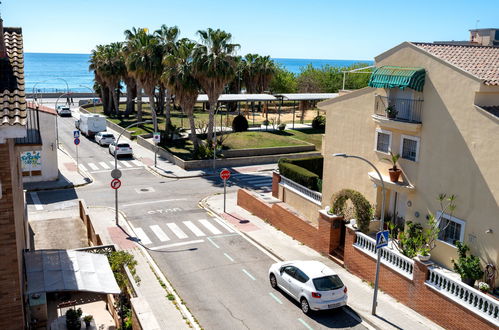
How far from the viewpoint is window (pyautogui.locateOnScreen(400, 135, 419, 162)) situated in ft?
70.9

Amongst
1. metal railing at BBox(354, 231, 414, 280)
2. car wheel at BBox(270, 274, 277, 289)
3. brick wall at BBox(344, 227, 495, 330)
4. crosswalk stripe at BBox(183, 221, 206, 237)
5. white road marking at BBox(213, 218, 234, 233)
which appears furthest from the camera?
white road marking at BBox(213, 218, 234, 233)

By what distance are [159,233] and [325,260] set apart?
372 inches

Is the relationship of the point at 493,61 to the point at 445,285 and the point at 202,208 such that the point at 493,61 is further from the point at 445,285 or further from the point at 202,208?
the point at 202,208

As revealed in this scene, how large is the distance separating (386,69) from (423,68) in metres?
2.13

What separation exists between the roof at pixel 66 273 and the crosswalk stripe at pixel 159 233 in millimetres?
11027

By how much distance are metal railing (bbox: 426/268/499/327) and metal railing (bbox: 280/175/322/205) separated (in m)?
10.6

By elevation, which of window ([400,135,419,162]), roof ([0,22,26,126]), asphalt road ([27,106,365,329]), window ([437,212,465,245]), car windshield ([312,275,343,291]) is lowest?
asphalt road ([27,106,365,329])

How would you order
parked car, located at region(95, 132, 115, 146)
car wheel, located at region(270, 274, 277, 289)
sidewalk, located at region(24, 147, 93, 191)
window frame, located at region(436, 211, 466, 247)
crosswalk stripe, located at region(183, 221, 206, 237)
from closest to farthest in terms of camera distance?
window frame, located at region(436, 211, 466, 247)
car wheel, located at region(270, 274, 277, 289)
crosswalk stripe, located at region(183, 221, 206, 237)
sidewalk, located at region(24, 147, 93, 191)
parked car, located at region(95, 132, 115, 146)

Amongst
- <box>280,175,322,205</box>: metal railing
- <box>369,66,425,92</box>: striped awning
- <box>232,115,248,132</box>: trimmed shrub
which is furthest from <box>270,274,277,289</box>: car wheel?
<box>232,115,248,132</box>: trimmed shrub

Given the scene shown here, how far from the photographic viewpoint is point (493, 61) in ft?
67.4

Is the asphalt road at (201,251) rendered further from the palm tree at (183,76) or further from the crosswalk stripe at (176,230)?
the palm tree at (183,76)

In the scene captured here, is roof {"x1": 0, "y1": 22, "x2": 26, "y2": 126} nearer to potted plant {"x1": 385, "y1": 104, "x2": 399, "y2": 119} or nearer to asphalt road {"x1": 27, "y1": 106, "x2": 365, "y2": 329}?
asphalt road {"x1": 27, "y1": 106, "x2": 365, "y2": 329}

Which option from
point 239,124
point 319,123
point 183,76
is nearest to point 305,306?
point 183,76

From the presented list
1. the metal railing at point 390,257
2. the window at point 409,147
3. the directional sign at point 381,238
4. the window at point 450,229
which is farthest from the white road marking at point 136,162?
the directional sign at point 381,238
